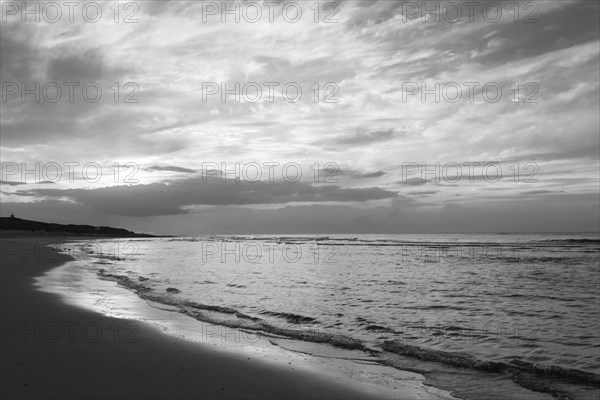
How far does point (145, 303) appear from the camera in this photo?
17.2 metres

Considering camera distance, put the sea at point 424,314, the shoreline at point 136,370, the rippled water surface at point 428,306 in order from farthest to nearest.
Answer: the rippled water surface at point 428,306
the sea at point 424,314
the shoreline at point 136,370

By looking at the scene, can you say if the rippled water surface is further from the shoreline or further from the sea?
the shoreline

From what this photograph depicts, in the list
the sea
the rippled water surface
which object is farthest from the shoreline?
the rippled water surface

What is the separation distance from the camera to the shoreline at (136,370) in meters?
6.98

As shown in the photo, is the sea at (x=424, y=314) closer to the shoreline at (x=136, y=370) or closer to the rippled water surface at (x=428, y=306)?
the rippled water surface at (x=428, y=306)

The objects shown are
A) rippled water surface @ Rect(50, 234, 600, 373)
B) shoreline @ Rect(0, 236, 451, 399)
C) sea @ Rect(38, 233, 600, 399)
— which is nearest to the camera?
shoreline @ Rect(0, 236, 451, 399)

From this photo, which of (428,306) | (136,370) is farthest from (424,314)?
(136,370)

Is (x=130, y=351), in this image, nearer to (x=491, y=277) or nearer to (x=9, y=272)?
(x=9, y=272)

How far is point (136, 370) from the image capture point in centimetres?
804

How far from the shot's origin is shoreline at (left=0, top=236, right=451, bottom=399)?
6.98m

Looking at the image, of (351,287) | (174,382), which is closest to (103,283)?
(351,287)

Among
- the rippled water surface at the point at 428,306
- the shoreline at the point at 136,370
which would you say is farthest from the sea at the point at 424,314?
the shoreline at the point at 136,370

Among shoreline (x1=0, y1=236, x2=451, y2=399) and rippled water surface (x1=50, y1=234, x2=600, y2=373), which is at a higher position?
shoreline (x1=0, y1=236, x2=451, y2=399)

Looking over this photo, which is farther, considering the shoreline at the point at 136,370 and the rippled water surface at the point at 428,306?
the rippled water surface at the point at 428,306
